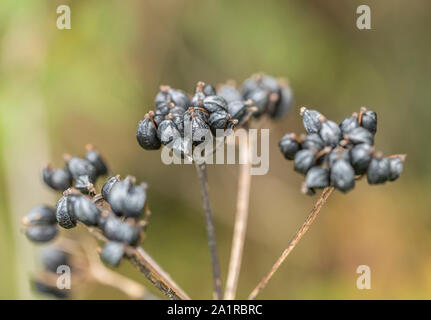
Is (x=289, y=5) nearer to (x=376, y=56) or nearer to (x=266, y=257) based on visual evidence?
(x=376, y=56)

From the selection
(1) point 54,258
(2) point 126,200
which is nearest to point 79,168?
(2) point 126,200

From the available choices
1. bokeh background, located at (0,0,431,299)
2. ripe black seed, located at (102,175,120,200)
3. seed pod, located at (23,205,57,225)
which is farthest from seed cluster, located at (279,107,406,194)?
bokeh background, located at (0,0,431,299)

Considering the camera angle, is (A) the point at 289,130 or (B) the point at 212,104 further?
(A) the point at 289,130

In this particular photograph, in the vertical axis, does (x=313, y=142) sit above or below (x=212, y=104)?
below

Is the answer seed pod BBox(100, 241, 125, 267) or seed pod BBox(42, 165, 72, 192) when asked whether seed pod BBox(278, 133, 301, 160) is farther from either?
seed pod BBox(42, 165, 72, 192)

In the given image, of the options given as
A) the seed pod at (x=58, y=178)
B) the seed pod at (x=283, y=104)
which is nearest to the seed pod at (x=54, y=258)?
the seed pod at (x=58, y=178)

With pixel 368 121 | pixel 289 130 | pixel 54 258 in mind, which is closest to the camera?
pixel 368 121

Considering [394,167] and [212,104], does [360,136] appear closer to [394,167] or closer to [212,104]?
[394,167]

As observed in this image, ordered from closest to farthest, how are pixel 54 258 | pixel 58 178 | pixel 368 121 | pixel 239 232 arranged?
pixel 368 121 → pixel 58 178 → pixel 239 232 → pixel 54 258
